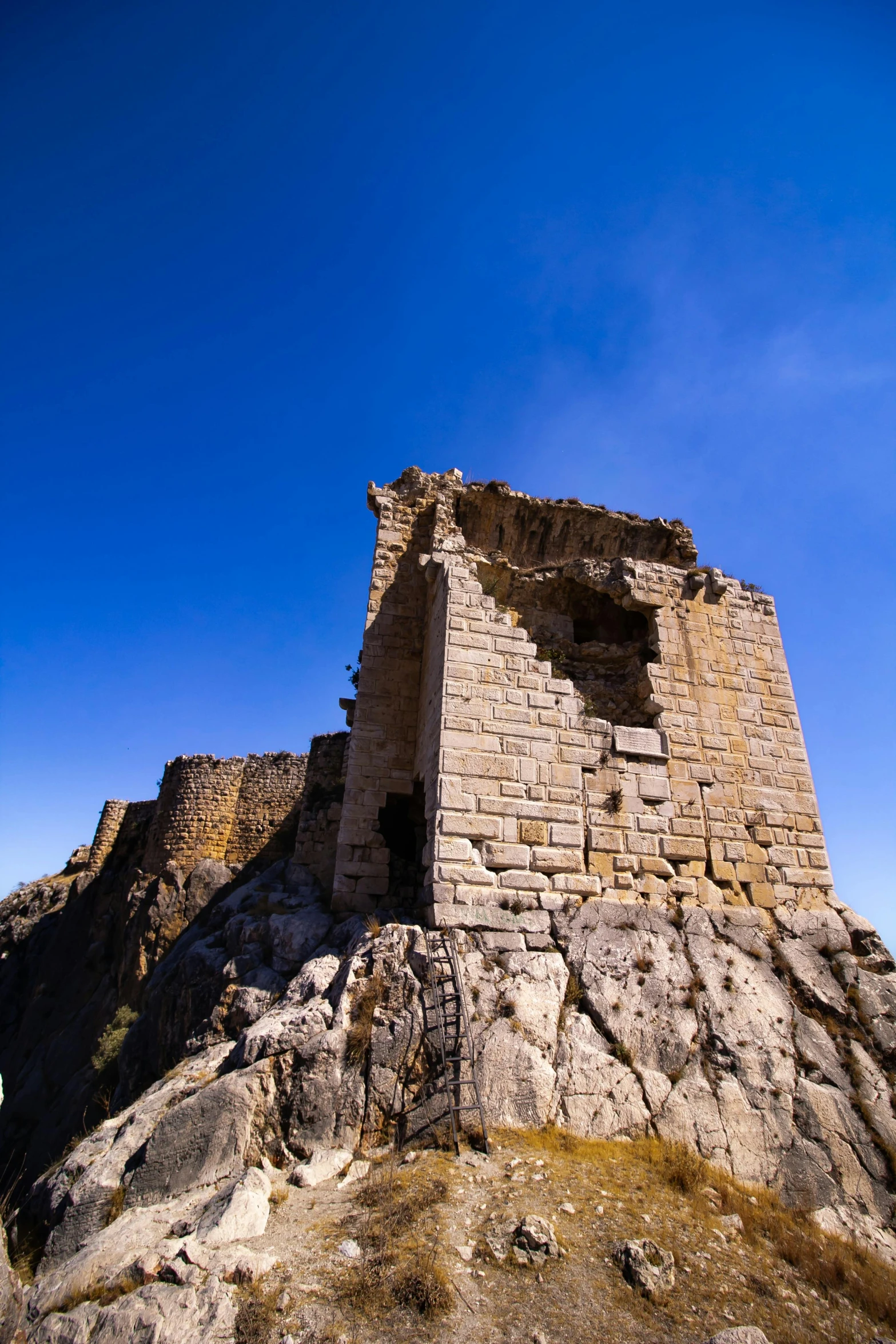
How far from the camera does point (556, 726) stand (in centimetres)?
877

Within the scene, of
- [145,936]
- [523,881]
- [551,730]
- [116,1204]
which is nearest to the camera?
[116,1204]

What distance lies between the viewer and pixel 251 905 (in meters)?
10.1

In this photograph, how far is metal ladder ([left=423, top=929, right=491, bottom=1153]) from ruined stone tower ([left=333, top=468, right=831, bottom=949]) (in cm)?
37

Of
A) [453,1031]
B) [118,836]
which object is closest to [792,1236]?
[453,1031]

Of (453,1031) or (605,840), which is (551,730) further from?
(453,1031)

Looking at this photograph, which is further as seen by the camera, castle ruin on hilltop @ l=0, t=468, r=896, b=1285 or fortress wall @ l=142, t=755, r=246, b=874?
fortress wall @ l=142, t=755, r=246, b=874

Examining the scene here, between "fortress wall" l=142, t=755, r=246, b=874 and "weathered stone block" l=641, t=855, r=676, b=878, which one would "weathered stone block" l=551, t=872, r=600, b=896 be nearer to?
"weathered stone block" l=641, t=855, r=676, b=878

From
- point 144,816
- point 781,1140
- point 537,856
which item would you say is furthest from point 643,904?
point 144,816

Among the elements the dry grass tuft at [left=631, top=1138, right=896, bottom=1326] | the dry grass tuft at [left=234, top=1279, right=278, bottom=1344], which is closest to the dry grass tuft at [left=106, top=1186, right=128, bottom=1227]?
the dry grass tuft at [left=234, top=1279, right=278, bottom=1344]

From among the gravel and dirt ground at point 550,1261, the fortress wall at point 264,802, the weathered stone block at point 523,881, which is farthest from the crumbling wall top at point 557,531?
the fortress wall at point 264,802

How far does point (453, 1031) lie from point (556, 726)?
12.5 feet

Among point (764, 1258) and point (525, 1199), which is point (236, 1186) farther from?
point (764, 1258)

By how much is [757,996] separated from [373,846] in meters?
5.16

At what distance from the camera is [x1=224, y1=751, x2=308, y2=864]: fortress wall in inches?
874
